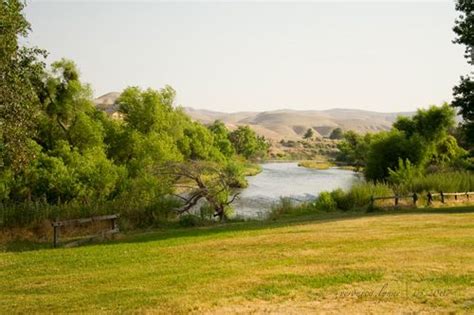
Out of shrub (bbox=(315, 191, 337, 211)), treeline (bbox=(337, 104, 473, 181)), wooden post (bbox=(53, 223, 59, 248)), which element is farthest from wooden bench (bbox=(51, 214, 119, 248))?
treeline (bbox=(337, 104, 473, 181))

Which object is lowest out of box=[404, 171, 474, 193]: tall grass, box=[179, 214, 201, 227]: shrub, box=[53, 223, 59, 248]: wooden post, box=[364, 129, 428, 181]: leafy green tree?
box=[179, 214, 201, 227]: shrub

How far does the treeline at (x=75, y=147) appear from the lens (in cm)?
1662

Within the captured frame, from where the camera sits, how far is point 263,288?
927cm

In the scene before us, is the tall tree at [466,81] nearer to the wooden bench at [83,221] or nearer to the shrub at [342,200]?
the shrub at [342,200]

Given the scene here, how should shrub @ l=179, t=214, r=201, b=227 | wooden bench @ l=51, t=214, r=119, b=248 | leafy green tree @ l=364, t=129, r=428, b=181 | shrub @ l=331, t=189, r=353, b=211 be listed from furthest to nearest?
leafy green tree @ l=364, t=129, r=428, b=181 → shrub @ l=331, t=189, r=353, b=211 → shrub @ l=179, t=214, r=201, b=227 → wooden bench @ l=51, t=214, r=119, b=248

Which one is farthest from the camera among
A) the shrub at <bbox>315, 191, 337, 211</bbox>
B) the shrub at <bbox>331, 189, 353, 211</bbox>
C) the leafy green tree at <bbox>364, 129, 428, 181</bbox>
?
the leafy green tree at <bbox>364, 129, 428, 181</bbox>

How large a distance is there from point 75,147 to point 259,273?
27101mm

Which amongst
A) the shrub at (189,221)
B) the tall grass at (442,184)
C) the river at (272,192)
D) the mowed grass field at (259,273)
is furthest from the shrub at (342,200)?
the mowed grass field at (259,273)

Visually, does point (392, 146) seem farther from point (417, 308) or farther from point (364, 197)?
point (417, 308)

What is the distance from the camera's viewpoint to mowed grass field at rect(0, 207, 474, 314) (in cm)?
839

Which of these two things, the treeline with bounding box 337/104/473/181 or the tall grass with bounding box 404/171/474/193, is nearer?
the tall grass with bounding box 404/171/474/193

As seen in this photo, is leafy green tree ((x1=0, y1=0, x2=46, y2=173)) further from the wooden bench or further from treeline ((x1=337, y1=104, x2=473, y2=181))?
treeline ((x1=337, y1=104, x2=473, y2=181))

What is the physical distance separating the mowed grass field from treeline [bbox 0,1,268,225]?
211 inches

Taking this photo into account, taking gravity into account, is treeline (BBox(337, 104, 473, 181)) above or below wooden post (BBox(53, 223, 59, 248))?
above
